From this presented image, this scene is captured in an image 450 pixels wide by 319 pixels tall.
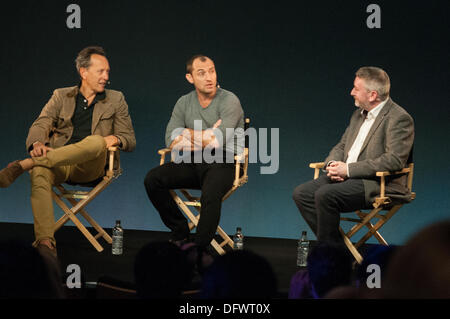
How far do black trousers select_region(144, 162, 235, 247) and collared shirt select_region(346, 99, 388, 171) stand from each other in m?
0.85

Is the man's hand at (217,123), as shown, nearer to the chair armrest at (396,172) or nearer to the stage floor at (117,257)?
the stage floor at (117,257)

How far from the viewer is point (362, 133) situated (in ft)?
13.6

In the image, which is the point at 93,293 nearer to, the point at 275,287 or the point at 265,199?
the point at 275,287

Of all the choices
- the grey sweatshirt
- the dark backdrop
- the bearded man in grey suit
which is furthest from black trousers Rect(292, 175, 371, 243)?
the dark backdrop

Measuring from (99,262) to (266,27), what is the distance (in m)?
2.59

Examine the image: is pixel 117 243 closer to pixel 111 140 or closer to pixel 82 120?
pixel 111 140

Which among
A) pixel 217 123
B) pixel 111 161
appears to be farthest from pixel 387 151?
pixel 111 161

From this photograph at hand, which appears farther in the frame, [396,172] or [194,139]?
[194,139]

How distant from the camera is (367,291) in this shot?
115 centimetres

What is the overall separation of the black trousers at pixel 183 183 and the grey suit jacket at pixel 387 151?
34.5 inches

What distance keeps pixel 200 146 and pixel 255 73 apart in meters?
1.36

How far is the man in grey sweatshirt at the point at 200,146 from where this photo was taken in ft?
13.7

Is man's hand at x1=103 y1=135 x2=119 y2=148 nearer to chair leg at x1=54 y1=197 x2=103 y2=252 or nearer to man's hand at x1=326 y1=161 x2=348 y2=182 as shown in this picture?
chair leg at x1=54 y1=197 x2=103 y2=252

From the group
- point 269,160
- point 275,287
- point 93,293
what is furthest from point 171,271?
point 269,160
